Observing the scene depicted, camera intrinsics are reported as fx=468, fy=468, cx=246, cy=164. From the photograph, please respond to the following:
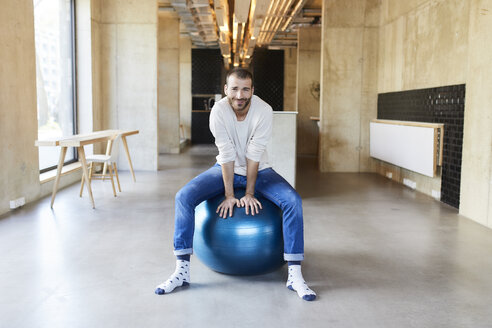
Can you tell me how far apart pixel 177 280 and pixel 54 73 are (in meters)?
5.71

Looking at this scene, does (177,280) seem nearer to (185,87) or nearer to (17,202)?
(17,202)

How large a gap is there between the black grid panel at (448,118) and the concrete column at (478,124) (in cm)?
27

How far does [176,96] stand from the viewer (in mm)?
12438

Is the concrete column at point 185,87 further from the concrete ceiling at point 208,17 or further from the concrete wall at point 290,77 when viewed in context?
the concrete wall at point 290,77

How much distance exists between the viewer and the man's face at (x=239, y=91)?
10.9 feet

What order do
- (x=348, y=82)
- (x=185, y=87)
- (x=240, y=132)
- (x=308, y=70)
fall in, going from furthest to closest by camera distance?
(x=185, y=87), (x=308, y=70), (x=348, y=82), (x=240, y=132)

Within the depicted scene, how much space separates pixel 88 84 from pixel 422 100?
5674 millimetres

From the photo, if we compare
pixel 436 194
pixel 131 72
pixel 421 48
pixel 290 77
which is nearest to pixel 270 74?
pixel 290 77

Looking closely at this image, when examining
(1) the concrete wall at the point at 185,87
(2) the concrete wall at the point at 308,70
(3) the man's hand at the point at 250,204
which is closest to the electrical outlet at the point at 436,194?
(3) the man's hand at the point at 250,204

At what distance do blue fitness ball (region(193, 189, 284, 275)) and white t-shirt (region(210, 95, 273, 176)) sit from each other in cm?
31

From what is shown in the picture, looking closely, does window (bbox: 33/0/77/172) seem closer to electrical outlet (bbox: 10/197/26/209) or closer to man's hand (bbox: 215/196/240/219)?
electrical outlet (bbox: 10/197/26/209)

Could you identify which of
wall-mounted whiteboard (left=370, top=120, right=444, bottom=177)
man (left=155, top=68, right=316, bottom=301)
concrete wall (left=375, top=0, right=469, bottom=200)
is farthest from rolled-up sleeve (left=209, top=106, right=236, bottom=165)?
wall-mounted whiteboard (left=370, top=120, right=444, bottom=177)

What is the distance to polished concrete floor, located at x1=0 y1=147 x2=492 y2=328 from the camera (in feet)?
9.05

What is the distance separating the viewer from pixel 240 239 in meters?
3.17
